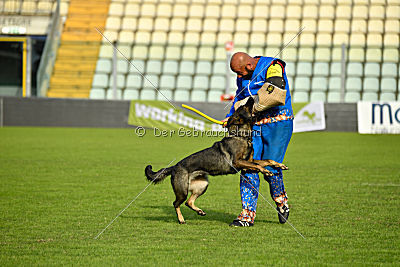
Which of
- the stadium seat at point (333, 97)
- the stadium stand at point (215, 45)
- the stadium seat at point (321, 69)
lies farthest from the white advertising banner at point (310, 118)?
the stadium seat at point (321, 69)

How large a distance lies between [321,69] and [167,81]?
19.4 feet

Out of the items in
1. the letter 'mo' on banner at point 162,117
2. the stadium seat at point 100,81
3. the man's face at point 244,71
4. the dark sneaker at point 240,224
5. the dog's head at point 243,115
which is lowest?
the dark sneaker at point 240,224

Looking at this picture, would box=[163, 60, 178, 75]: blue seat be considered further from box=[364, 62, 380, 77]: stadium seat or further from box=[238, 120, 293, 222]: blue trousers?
box=[238, 120, 293, 222]: blue trousers

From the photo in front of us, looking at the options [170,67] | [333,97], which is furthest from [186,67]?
[333,97]

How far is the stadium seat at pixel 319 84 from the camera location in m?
23.3

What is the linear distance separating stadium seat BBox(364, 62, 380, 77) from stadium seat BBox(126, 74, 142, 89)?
8590 mm

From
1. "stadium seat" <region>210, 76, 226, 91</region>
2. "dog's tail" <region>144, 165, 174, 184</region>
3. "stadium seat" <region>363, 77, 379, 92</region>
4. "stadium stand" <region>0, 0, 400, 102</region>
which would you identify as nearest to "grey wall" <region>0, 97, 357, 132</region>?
"stadium stand" <region>0, 0, 400, 102</region>

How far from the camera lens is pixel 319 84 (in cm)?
2342

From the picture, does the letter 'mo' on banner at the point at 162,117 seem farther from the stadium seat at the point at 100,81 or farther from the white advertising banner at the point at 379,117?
the white advertising banner at the point at 379,117

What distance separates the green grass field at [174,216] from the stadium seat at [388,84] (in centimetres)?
1010

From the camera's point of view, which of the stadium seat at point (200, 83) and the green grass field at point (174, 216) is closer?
the green grass field at point (174, 216)

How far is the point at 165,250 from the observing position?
5.09 metres

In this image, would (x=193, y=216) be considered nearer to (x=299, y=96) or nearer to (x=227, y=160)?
(x=227, y=160)

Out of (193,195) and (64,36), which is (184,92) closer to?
(64,36)
